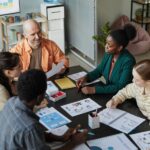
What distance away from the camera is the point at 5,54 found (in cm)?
221

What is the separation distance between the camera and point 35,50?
2932mm

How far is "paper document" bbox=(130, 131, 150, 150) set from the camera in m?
1.80

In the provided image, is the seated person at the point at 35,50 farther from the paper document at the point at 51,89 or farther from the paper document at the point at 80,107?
the paper document at the point at 80,107

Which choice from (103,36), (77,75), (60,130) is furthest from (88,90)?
(103,36)

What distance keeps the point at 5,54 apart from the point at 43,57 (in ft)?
2.48

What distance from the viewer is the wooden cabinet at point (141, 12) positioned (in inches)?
208

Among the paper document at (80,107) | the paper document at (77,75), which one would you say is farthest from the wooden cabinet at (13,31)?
the paper document at (80,107)

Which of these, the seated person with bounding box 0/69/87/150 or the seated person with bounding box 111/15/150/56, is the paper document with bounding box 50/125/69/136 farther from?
the seated person with bounding box 111/15/150/56

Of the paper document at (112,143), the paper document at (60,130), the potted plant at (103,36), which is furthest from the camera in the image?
the potted plant at (103,36)

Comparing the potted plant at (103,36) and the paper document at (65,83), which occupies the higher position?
the potted plant at (103,36)

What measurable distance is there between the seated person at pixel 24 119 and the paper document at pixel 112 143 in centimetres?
37

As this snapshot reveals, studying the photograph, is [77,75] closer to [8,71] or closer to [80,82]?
[80,82]

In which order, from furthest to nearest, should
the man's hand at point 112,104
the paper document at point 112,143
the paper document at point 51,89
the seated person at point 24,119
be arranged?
the paper document at point 51,89 < the man's hand at point 112,104 < the paper document at point 112,143 < the seated person at point 24,119

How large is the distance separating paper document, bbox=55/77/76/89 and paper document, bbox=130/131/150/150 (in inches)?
32.1
